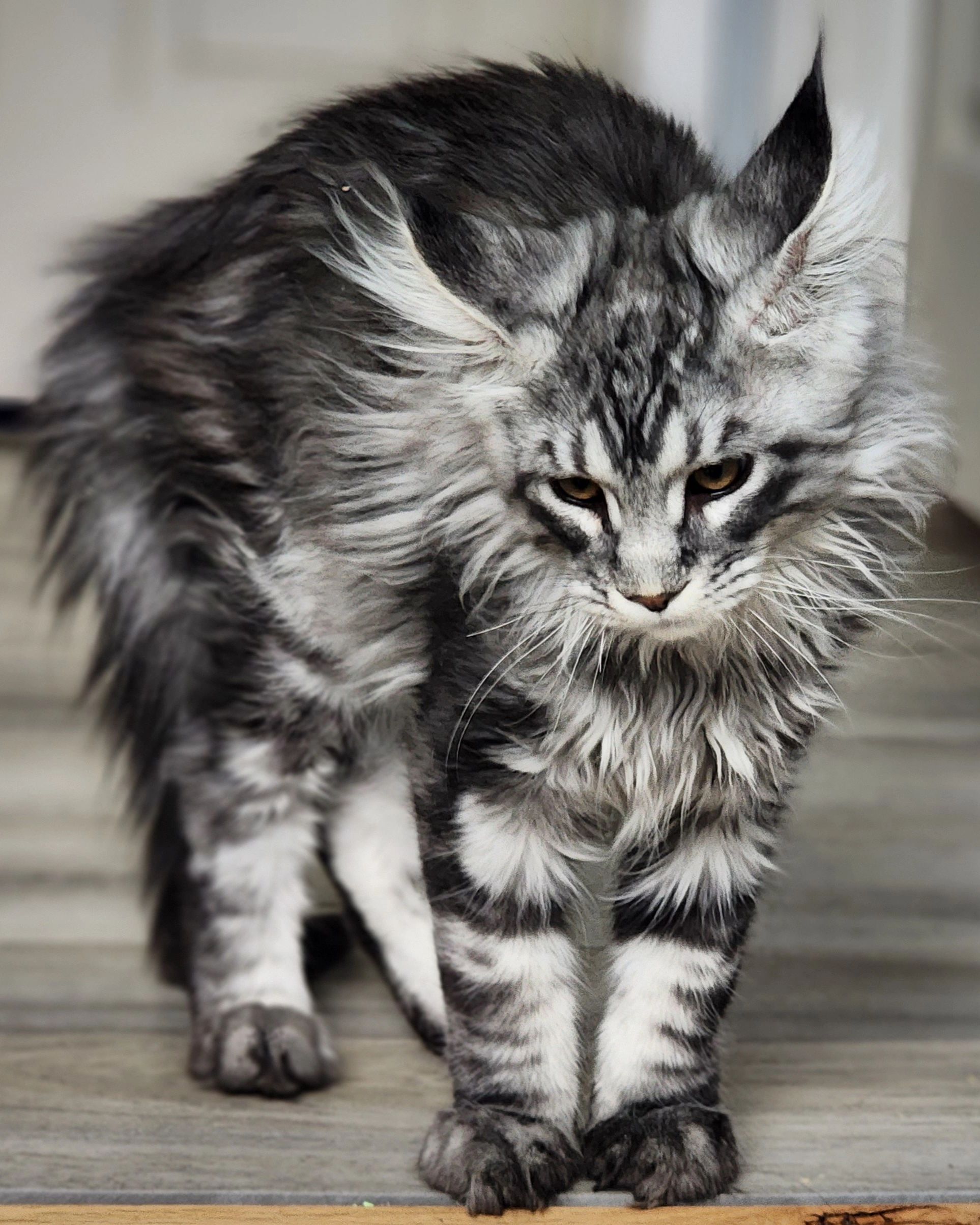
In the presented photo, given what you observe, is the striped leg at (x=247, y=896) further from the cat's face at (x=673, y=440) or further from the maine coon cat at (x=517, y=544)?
the cat's face at (x=673, y=440)

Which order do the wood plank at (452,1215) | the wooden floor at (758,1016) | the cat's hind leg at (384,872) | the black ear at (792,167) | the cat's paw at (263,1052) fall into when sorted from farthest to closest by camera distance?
the cat's hind leg at (384,872), the cat's paw at (263,1052), the wooden floor at (758,1016), the wood plank at (452,1215), the black ear at (792,167)

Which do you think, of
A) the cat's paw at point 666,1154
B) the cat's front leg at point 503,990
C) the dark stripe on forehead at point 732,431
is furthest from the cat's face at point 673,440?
the cat's paw at point 666,1154

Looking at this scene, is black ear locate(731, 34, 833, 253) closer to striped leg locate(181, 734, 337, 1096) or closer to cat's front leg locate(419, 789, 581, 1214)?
cat's front leg locate(419, 789, 581, 1214)

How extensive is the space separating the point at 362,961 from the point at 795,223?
1.17 meters

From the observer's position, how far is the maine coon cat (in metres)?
1.21

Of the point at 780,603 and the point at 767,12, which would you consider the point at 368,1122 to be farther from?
the point at 767,12

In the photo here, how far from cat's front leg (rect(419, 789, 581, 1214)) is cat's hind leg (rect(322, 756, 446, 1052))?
38cm

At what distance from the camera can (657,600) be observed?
118 cm

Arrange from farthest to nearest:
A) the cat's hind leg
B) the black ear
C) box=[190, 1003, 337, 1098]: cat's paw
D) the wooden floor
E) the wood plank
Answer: the cat's hind leg, box=[190, 1003, 337, 1098]: cat's paw, the wooden floor, the wood plank, the black ear

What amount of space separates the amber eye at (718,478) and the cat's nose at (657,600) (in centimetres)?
8

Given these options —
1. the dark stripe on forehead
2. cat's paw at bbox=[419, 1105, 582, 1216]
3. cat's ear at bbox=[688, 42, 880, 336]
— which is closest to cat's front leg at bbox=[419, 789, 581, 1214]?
cat's paw at bbox=[419, 1105, 582, 1216]

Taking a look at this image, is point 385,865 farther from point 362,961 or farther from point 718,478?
point 718,478

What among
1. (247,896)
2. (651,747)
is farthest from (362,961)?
(651,747)

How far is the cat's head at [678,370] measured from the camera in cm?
119
